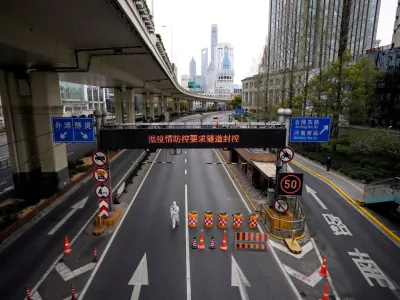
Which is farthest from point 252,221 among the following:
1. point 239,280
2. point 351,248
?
point 351,248

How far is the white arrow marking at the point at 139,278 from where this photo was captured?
970cm

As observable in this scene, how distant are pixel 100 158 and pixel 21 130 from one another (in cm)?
977

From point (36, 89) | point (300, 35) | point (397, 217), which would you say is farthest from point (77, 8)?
point (300, 35)

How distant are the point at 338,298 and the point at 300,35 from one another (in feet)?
122

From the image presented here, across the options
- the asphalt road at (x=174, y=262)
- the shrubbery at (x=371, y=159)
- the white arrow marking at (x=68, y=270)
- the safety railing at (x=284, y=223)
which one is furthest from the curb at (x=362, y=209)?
the white arrow marking at (x=68, y=270)

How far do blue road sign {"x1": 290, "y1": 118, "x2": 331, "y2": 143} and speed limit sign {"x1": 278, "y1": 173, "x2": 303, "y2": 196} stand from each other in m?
1.97

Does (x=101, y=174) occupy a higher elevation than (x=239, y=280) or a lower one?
higher

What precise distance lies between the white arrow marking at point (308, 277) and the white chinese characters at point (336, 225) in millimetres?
4824

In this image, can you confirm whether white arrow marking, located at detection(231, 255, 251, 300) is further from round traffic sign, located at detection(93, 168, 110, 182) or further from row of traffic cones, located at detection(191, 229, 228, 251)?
round traffic sign, located at detection(93, 168, 110, 182)

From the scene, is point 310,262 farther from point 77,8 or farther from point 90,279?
point 77,8

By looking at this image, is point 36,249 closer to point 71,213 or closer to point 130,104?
point 71,213

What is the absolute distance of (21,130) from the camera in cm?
1908

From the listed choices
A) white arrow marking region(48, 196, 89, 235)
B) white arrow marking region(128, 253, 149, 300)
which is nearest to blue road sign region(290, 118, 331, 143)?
white arrow marking region(128, 253, 149, 300)

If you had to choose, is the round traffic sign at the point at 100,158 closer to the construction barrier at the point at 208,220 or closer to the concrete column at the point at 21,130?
the construction barrier at the point at 208,220
